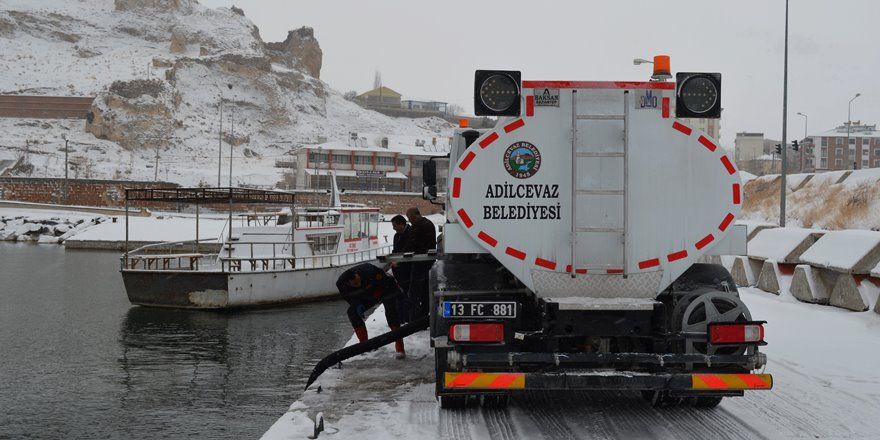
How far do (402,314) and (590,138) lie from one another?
6148mm

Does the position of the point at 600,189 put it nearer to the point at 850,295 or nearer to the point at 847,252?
the point at 850,295

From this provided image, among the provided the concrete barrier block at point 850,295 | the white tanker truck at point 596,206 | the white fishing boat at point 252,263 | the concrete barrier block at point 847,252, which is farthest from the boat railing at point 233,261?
the white tanker truck at point 596,206

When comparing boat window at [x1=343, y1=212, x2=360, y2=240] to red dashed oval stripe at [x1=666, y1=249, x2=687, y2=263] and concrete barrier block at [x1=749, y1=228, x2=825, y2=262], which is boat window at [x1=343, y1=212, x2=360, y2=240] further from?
red dashed oval stripe at [x1=666, y1=249, x2=687, y2=263]

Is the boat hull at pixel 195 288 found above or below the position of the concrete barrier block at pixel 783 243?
below

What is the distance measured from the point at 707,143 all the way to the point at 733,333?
1667 mm

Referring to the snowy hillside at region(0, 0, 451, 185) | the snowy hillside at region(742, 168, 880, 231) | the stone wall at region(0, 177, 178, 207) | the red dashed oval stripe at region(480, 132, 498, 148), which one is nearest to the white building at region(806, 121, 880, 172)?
the snowy hillside at region(0, 0, 451, 185)

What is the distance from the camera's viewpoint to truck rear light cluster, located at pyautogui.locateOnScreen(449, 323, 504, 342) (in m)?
6.66

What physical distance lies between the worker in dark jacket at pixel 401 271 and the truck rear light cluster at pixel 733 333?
5.08 meters

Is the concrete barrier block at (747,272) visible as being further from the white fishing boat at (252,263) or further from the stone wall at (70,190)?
the stone wall at (70,190)

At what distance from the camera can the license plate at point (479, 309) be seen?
668cm

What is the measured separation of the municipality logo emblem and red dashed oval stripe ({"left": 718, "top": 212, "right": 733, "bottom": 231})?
5.54 feet

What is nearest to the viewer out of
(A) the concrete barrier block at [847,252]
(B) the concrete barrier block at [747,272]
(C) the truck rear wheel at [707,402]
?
(C) the truck rear wheel at [707,402]

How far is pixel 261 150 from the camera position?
140 metres

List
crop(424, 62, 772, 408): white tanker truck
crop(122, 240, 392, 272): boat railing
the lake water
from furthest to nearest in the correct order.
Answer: crop(122, 240, 392, 272): boat railing < the lake water < crop(424, 62, 772, 408): white tanker truck
